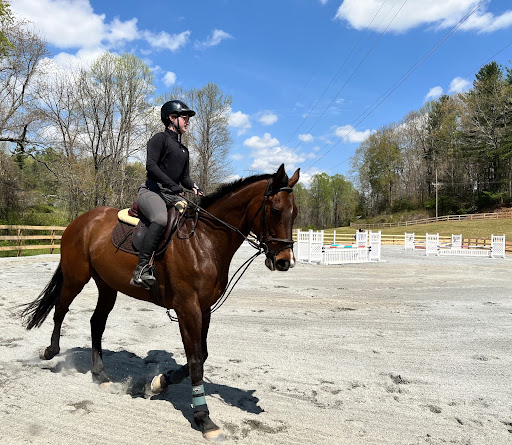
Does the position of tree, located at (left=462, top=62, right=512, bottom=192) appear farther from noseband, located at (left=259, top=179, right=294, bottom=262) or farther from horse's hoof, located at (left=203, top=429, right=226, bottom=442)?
horse's hoof, located at (left=203, top=429, right=226, bottom=442)

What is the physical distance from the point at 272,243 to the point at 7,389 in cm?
325

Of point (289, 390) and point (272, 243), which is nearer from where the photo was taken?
point (272, 243)

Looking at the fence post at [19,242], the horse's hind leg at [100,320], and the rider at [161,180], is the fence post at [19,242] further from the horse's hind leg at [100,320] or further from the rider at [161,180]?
the rider at [161,180]

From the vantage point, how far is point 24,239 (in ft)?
66.6

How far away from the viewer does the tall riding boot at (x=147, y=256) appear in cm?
339

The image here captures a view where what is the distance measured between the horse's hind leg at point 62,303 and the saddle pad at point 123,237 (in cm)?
95

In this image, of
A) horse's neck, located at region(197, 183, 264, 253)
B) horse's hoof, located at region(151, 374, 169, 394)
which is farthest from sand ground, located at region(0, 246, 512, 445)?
horse's neck, located at region(197, 183, 264, 253)

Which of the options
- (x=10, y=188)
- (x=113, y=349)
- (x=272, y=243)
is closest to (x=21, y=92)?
(x=10, y=188)

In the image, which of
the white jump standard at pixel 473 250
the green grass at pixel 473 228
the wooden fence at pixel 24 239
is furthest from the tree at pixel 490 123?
the wooden fence at pixel 24 239

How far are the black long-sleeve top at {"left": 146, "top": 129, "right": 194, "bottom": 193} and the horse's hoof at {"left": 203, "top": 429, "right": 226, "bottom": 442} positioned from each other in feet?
7.42

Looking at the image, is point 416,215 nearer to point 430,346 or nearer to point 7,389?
point 430,346

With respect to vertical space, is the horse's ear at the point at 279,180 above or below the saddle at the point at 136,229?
above

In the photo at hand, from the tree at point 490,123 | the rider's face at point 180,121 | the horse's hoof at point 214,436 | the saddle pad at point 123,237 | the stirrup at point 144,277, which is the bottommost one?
the horse's hoof at point 214,436

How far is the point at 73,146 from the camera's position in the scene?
84.4 ft
